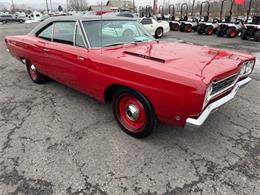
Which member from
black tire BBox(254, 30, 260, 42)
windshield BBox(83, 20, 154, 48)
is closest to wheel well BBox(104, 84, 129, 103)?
windshield BBox(83, 20, 154, 48)

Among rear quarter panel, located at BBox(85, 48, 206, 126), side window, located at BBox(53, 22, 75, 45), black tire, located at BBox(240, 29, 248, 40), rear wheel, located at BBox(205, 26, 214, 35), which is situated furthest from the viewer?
rear wheel, located at BBox(205, 26, 214, 35)

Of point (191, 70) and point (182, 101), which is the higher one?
point (191, 70)

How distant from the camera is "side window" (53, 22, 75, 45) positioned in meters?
3.77

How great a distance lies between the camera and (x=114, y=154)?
2.88 m

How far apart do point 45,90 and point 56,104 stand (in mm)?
947

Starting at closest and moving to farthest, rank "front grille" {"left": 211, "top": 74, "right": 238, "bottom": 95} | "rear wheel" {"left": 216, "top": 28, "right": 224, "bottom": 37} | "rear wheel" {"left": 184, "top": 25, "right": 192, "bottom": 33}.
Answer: "front grille" {"left": 211, "top": 74, "right": 238, "bottom": 95} → "rear wheel" {"left": 216, "top": 28, "right": 224, "bottom": 37} → "rear wheel" {"left": 184, "top": 25, "right": 192, "bottom": 33}

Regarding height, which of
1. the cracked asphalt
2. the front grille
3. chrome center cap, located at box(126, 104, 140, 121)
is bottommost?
the cracked asphalt

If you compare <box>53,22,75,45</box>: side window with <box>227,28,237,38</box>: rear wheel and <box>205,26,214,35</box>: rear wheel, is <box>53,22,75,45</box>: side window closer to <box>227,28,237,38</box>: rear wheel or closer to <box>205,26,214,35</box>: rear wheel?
<box>227,28,237,38</box>: rear wheel

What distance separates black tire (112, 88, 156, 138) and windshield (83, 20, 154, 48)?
916mm

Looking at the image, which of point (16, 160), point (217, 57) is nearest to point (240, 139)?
point (217, 57)

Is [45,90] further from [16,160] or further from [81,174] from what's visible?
[81,174]

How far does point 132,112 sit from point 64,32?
2.02m

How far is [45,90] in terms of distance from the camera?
5.09m

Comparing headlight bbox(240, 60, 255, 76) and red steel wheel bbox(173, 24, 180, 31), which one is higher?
headlight bbox(240, 60, 255, 76)
